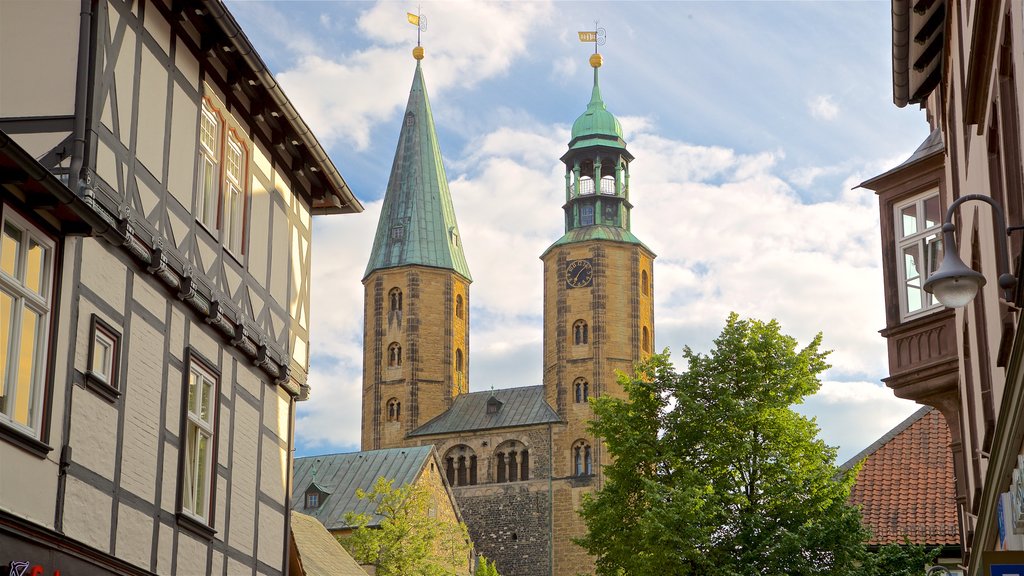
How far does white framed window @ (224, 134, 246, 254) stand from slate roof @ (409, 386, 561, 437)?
68720 millimetres

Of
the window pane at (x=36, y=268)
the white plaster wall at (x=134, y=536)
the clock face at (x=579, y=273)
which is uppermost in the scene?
the clock face at (x=579, y=273)

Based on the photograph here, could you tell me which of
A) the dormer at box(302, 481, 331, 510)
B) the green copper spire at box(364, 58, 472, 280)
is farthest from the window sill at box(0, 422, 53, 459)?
the green copper spire at box(364, 58, 472, 280)

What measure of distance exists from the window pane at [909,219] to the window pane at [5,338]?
13.0 m

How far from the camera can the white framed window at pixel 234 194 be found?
664 inches

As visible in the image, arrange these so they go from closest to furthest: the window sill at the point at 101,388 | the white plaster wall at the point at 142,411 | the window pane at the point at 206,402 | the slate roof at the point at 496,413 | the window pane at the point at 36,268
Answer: the window pane at the point at 36,268, the window sill at the point at 101,388, the white plaster wall at the point at 142,411, the window pane at the point at 206,402, the slate roof at the point at 496,413

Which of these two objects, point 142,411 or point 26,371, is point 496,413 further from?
point 26,371

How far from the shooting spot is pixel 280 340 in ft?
61.0

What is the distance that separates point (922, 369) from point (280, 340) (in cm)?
807

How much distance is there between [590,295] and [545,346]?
165 inches

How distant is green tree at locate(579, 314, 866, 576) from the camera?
2736 cm

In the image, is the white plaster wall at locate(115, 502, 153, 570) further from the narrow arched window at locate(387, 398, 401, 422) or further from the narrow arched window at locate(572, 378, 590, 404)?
the narrow arched window at locate(387, 398, 401, 422)

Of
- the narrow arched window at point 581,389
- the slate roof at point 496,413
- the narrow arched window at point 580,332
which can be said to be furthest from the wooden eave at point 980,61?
the narrow arched window at point 580,332

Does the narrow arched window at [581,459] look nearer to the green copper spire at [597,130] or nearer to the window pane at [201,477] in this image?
the green copper spire at [597,130]

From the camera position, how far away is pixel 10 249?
11.7m
